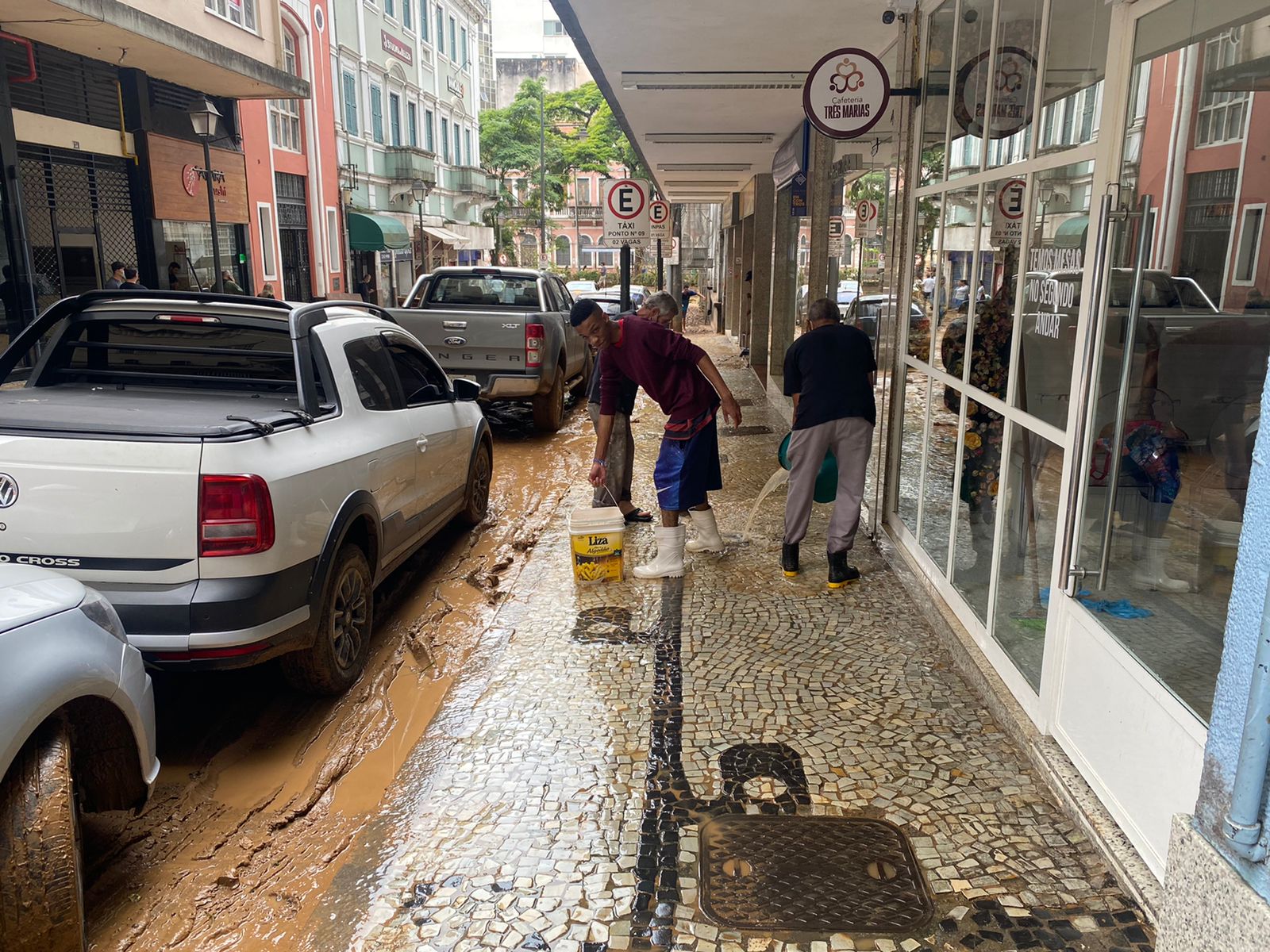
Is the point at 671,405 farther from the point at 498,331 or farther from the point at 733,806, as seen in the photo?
the point at 498,331

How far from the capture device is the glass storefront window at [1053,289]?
3.60 meters

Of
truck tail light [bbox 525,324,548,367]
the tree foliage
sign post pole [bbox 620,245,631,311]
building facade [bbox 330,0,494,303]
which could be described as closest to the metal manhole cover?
sign post pole [bbox 620,245,631,311]

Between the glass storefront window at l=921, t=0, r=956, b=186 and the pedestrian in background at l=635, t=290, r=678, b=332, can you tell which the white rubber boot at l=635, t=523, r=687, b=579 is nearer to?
the pedestrian in background at l=635, t=290, r=678, b=332

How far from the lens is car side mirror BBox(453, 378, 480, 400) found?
6.96 metres

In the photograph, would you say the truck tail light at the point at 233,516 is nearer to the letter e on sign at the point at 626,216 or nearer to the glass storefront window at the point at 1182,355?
the glass storefront window at the point at 1182,355

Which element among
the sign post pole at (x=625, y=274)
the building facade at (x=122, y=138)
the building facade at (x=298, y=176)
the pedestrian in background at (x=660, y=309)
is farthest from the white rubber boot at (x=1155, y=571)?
the building facade at (x=298, y=176)

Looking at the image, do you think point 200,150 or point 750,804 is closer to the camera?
point 750,804

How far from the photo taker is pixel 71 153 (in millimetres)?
15078

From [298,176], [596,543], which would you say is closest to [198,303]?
[596,543]

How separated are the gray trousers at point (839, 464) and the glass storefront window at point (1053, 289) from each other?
157 cm

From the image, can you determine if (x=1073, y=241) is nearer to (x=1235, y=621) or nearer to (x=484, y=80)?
(x=1235, y=621)

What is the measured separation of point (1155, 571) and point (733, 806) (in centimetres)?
173

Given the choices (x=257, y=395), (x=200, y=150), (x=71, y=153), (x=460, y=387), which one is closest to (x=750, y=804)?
(x=257, y=395)

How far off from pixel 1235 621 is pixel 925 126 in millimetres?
4787
